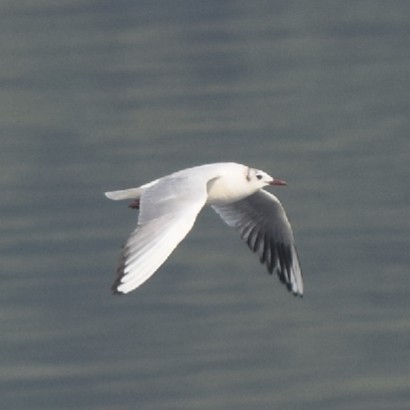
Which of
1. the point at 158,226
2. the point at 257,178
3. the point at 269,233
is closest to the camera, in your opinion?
the point at 158,226

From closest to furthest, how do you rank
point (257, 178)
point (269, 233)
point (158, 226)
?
point (158, 226), point (257, 178), point (269, 233)

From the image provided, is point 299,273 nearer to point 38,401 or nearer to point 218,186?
point 218,186

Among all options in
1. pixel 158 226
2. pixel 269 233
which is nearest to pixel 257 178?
pixel 269 233

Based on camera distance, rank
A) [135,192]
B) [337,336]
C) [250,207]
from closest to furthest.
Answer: [135,192] → [250,207] → [337,336]

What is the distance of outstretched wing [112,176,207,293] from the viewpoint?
539 centimetres

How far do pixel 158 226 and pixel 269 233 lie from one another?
940mm

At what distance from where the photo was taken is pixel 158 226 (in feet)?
18.5

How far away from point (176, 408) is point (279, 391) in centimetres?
38

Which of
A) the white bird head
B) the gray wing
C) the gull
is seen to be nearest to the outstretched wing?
the gull

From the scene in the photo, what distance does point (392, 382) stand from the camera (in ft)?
28.9

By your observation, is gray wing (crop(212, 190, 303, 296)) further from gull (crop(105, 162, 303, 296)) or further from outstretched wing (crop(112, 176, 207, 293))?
outstretched wing (crop(112, 176, 207, 293))

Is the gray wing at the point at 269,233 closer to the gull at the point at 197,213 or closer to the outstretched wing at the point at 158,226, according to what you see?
the gull at the point at 197,213

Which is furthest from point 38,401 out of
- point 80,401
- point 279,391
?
point 279,391

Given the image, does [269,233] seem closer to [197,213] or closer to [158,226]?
[197,213]
